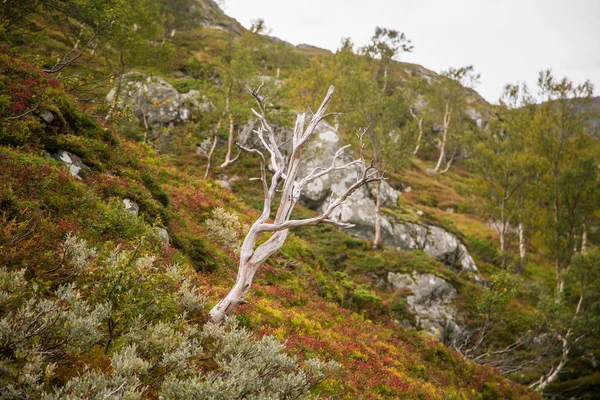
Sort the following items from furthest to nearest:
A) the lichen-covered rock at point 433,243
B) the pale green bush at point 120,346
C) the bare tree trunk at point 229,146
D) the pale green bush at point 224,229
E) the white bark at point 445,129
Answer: the white bark at point 445,129, the bare tree trunk at point 229,146, the lichen-covered rock at point 433,243, the pale green bush at point 224,229, the pale green bush at point 120,346

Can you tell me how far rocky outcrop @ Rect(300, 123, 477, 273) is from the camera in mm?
30141

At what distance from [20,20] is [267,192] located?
1355 cm

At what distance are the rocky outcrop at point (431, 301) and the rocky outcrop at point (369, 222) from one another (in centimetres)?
560

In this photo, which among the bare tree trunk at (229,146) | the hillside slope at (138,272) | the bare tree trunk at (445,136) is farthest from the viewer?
the bare tree trunk at (445,136)

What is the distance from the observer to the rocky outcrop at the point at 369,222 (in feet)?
98.9

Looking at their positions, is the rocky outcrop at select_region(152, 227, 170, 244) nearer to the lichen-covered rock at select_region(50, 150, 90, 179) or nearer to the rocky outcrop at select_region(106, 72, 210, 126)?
the lichen-covered rock at select_region(50, 150, 90, 179)

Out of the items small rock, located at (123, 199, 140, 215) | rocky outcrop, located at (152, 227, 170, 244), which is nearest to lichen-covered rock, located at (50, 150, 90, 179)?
small rock, located at (123, 199, 140, 215)

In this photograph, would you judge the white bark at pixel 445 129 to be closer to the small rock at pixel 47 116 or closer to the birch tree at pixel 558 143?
the birch tree at pixel 558 143

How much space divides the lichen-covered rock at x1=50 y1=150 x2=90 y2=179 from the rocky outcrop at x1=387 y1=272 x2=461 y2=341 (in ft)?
62.6

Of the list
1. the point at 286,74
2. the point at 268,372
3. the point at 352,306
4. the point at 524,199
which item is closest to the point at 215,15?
the point at 286,74

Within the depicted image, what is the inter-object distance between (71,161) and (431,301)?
72.5 feet

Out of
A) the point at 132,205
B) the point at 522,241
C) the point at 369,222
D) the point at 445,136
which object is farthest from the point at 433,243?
the point at 445,136

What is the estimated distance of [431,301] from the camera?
23516 mm

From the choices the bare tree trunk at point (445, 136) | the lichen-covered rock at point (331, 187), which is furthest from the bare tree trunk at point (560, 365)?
the bare tree trunk at point (445, 136)
